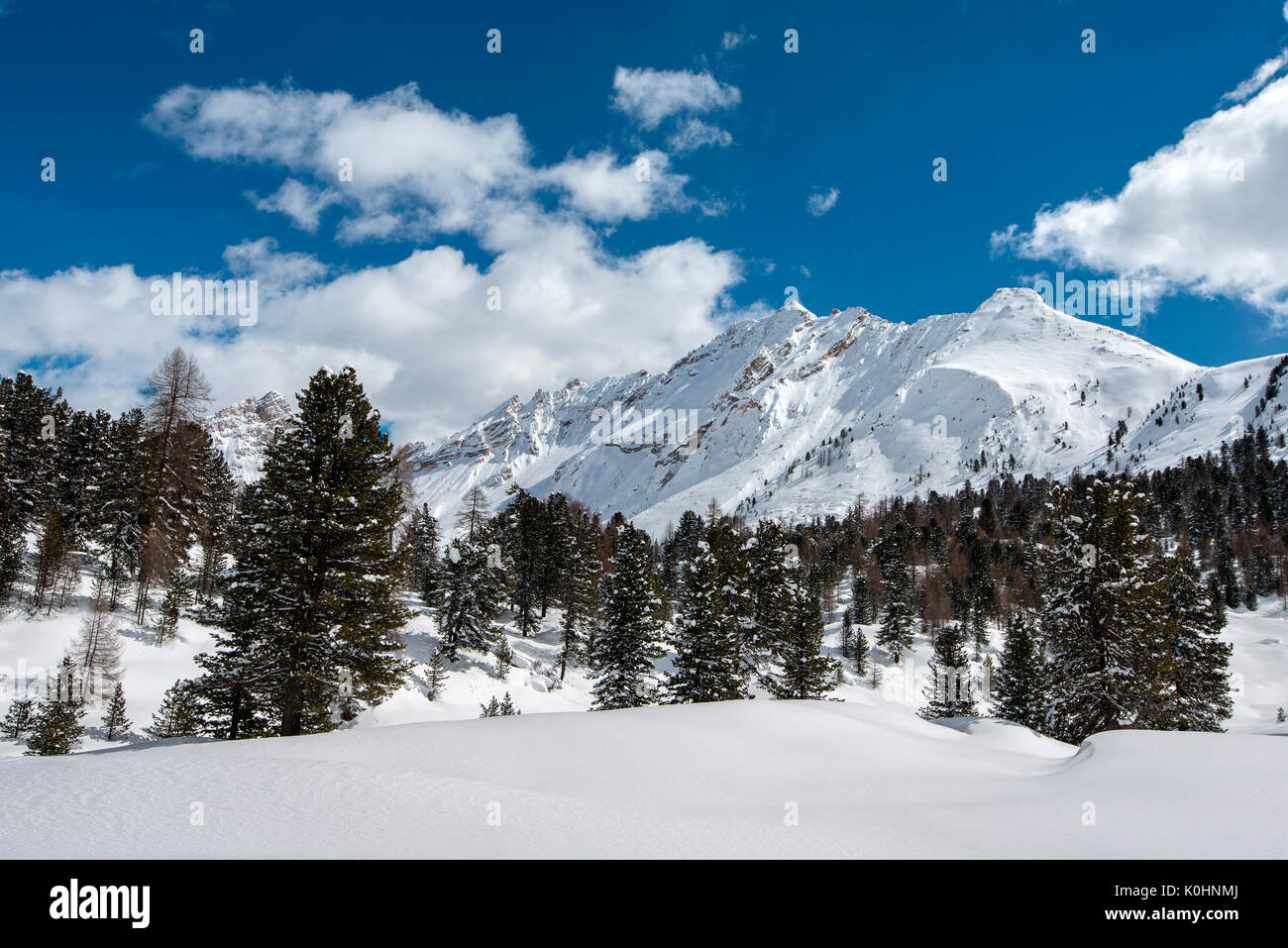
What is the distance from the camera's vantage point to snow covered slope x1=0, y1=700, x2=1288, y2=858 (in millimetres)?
6109

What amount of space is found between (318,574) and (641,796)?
37.7 ft

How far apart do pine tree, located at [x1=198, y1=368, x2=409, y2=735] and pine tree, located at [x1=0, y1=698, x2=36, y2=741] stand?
63.9 ft

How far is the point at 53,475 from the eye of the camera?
155 ft

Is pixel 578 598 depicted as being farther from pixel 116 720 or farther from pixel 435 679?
pixel 116 720

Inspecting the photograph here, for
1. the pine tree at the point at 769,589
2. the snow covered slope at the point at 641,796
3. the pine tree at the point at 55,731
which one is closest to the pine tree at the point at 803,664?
the pine tree at the point at 769,589

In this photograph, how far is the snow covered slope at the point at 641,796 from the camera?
611 centimetres

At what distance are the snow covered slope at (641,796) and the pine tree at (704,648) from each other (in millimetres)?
14183

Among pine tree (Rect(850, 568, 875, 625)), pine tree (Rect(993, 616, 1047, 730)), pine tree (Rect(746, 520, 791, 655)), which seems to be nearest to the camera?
pine tree (Rect(746, 520, 791, 655))

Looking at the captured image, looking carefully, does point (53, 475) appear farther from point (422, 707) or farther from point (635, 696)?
point (635, 696)

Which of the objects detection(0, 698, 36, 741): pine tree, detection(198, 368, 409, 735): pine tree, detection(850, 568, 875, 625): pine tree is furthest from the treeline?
Result: detection(850, 568, 875, 625): pine tree

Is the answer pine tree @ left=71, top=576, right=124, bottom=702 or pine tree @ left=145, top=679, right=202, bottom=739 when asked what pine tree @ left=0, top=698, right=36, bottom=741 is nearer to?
pine tree @ left=71, top=576, right=124, bottom=702

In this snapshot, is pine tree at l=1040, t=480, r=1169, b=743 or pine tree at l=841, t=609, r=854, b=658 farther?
pine tree at l=841, t=609, r=854, b=658

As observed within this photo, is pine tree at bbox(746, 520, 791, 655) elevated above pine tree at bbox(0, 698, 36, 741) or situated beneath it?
elevated above
